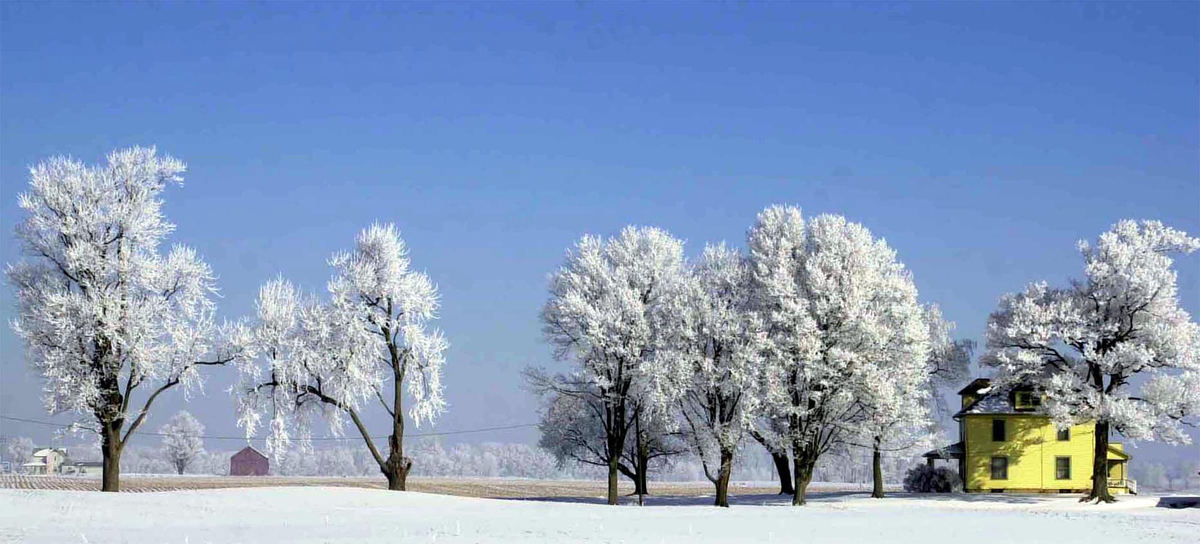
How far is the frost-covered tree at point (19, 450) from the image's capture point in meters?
170

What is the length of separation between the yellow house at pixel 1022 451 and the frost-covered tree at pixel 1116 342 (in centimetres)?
610

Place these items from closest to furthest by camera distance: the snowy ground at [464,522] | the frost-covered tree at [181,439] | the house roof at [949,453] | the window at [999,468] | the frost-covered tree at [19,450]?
the snowy ground at [464,522]
the window at [999,468]
the house roof at [949,453]
the frost-covered tree at [181,439]
the frost-covered tree at [19,450]

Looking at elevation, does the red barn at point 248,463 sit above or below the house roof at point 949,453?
below

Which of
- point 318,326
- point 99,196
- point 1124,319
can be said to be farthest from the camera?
point 1124,319

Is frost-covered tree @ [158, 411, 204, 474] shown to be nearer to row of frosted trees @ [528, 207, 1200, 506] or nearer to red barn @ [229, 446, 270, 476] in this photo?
red barn @ [229, 446, 270, 476]

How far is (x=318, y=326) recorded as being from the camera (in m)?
51.5

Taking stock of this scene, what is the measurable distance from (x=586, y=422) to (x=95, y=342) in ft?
97.1

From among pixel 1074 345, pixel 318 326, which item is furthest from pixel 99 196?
pixel 1074 345

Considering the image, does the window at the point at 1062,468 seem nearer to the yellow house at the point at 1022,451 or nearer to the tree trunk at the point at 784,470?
the yellow house at the point at 1022,451

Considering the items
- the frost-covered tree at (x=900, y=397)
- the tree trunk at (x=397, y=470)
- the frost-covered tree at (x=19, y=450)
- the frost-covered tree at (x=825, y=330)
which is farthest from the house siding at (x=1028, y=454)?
the frost-covered tree at (x=19, y=450)

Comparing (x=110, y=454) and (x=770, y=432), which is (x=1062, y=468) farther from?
(x=110, y=454)

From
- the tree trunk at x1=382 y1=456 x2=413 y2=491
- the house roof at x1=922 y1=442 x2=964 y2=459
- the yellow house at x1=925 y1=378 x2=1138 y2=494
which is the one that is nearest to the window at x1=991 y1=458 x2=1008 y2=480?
the yellow house at x1=925 y1=378 x2=1138 y2=494

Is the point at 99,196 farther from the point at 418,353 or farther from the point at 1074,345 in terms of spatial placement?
the point at 1074,345

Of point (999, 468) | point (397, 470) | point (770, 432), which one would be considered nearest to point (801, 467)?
point (770, 432)
